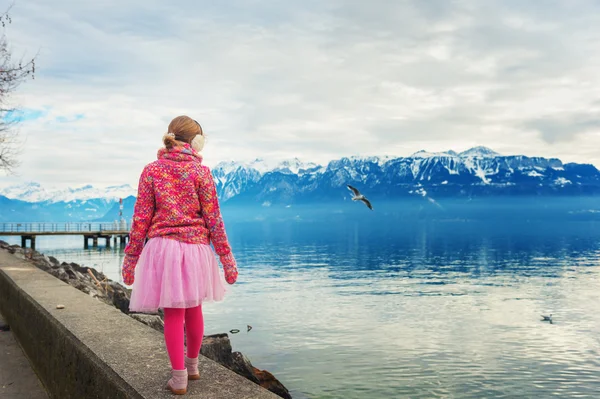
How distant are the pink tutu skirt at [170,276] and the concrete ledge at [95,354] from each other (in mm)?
564

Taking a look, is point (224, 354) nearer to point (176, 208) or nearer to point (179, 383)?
point (179, 383)

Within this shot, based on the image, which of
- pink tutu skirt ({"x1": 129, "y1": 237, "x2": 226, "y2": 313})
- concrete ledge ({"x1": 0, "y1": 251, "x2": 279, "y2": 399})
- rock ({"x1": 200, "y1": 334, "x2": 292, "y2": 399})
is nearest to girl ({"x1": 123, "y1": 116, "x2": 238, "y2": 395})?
pink tutu skirt ({"x1": 129, "y1": 237, "x2": 226, "y2": 313})

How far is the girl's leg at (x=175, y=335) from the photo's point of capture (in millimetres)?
3904

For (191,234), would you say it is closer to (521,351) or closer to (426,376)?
(426,376)

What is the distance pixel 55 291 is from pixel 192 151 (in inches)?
202

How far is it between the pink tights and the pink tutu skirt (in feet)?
0.32

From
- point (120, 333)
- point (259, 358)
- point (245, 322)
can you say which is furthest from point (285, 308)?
point (120, 333)

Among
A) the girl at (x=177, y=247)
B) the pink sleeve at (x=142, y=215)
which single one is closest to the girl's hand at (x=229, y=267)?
the girl at (x=177, y=247)

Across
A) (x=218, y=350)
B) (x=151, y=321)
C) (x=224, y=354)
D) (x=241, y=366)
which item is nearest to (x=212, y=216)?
(x=151, y=321)

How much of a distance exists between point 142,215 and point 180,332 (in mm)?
836

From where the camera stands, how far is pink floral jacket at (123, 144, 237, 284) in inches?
159

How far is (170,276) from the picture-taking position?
155 inches

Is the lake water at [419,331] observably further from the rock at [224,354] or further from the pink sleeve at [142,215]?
the rock at [224,354]

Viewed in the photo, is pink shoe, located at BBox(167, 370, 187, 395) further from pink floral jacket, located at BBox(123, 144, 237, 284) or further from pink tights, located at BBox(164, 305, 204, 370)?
pink floral jacket, located at BBox(123, 144, 237, 284)
